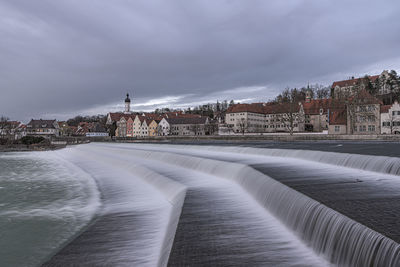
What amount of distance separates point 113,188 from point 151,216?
5796 millimetres

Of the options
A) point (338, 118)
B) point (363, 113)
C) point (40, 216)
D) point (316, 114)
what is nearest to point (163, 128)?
point (316, 114)

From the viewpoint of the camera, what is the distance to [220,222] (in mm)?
6844

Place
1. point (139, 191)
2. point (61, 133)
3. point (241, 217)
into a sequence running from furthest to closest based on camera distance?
point (61, 133), point (139, 191), point (241, 217)

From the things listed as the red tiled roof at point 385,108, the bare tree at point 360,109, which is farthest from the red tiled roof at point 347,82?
the bare tree at point 360,109

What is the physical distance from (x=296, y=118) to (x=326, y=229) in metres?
83.3

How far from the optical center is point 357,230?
15.2 ft

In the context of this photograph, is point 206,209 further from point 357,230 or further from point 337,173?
point 337,173

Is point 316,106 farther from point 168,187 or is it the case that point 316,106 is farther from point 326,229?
point 326,229

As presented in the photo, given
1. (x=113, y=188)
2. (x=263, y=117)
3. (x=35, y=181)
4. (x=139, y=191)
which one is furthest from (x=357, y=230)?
(x=263, y=117)

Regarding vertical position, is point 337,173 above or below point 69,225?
above

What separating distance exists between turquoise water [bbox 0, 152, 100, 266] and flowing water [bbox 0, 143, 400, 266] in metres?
0.03

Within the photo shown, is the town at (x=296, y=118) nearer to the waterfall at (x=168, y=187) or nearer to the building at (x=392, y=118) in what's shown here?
the building at (x=392, y=118)

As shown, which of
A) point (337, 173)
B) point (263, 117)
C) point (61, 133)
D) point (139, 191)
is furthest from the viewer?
point (61, 133)

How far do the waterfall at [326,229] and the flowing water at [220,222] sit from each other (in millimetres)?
16
